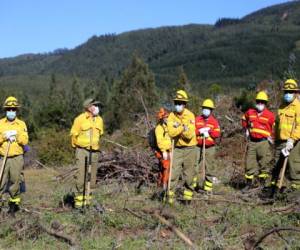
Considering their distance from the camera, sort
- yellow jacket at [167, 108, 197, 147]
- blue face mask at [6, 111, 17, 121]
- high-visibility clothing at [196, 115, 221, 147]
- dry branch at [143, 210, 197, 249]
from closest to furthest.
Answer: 1. dry branch at [143, 210, 197, 249]
2. blue face mask at [6, 111, 17, 121]
3. yellow jacket at [167, 108, 197, 147]
4. high-visibility clothing at [196, 115, 221, 147]

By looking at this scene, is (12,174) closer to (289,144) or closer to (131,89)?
(289,144)

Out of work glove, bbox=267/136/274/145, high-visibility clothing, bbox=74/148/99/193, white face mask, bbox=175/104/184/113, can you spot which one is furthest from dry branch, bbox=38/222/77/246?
work glove, bbox=267/136/274/145

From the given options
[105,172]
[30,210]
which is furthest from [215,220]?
[105,172]

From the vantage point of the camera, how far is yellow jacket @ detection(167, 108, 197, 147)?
28.9 ft

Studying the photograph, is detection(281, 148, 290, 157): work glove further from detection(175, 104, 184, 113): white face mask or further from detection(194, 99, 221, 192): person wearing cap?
detection(175, 104, 184, 113): white face mask

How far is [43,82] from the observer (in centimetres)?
16775

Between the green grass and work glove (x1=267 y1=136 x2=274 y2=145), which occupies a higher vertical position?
work glove (x1=267 y1=136 x2=274 y2=145)

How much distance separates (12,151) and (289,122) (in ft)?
16.0

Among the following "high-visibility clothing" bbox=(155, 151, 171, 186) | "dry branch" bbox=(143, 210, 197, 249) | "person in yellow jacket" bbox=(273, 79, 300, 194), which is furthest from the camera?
"high-visibility clothing" bbox=(155, 151, 171, 186)

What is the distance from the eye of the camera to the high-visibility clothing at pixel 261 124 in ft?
32.9

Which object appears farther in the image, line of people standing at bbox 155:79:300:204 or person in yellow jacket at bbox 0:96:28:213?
line of people standing at bbox 155:79:300:204

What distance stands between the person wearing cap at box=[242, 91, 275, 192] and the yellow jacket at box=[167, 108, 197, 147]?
1.67m

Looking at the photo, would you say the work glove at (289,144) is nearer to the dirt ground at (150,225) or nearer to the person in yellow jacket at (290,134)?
the person in yellow jacket at (290,134)

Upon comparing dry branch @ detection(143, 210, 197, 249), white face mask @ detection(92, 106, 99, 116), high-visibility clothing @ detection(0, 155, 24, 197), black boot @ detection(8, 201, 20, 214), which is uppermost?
white face mask @ detection(92, 106, 99, 116)
